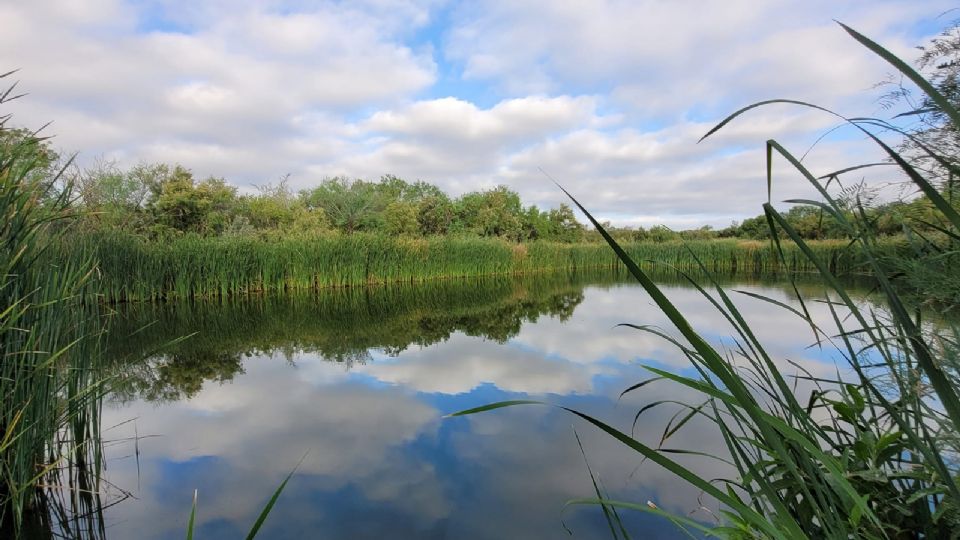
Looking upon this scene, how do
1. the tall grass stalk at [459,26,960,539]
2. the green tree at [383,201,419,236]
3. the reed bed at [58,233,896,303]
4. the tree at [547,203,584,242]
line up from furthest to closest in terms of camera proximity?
the tree at [547,203,584,242]
the green tree at [383,201,419,236]
the reed bed at [58,233,896,303]
the tall grass stalk at [459,26,960,539]

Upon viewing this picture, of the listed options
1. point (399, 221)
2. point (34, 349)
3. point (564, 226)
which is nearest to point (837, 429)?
point (34, 349)

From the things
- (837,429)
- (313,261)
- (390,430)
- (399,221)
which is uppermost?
(399,221)

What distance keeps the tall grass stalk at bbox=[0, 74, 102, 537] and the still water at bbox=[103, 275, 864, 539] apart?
0.89ft

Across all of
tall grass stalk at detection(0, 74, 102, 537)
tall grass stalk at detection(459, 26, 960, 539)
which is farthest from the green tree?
tall grass stalk at detection(459, 26, 960, 539)

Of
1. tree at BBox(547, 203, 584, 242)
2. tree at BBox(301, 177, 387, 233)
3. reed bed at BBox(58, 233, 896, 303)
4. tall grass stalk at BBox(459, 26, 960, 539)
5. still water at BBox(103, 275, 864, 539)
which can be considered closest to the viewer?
tall grass stalk at BBox(459, 26, 960, 539)

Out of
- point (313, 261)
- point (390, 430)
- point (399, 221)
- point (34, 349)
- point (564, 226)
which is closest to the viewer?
point (34, 349)

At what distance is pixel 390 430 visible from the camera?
3.65 m

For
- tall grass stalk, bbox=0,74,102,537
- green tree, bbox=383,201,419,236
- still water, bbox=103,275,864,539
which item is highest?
green tree, bbox=383,201,419,236

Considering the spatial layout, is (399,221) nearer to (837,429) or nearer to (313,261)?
(313,261)

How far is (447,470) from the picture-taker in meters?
3.04

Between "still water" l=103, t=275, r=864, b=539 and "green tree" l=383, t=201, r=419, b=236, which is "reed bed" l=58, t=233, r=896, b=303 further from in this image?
"green tree" l=383, t=201, r=419, b=236

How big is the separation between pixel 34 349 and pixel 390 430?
2192mm

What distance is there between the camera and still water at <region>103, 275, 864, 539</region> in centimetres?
255

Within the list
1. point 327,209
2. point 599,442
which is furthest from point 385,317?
point 327,209
